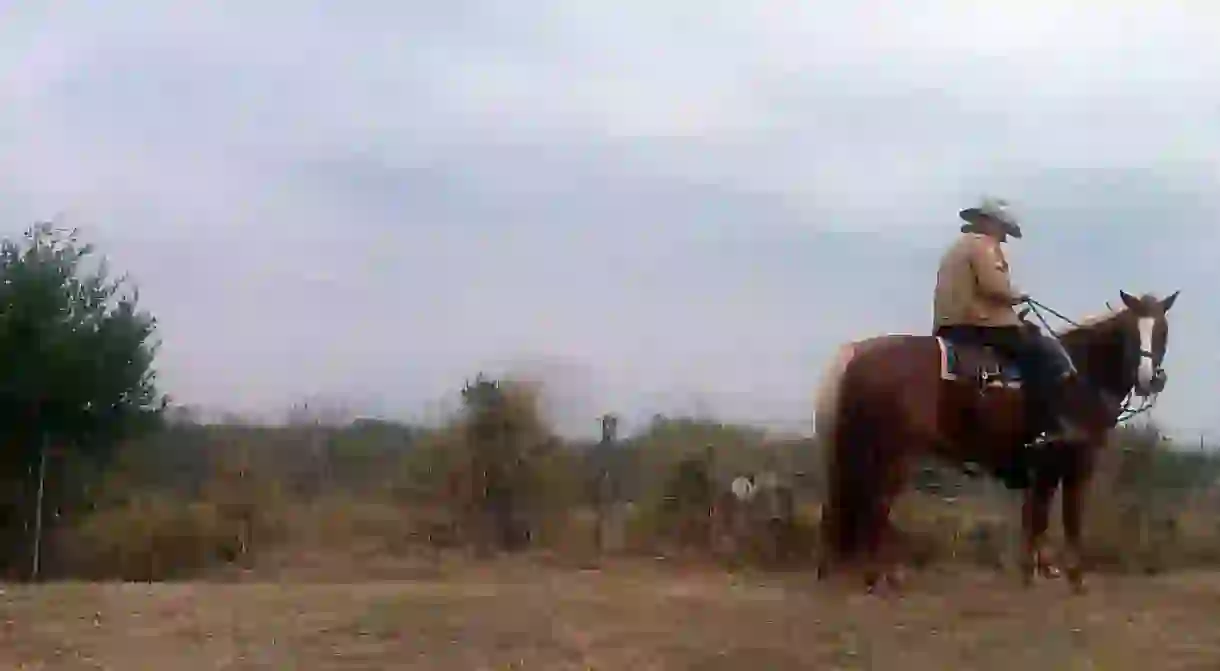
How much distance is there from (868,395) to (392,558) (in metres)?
9.75

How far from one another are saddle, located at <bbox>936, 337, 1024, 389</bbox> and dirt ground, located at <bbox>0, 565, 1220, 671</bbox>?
148cm

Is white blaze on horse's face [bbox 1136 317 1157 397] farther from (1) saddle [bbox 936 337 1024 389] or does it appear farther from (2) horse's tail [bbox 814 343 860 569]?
(2) horse's tail [bbox 814 343 860 569]

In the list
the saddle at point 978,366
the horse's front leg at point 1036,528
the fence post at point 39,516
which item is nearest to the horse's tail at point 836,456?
the saddle at point 978,366

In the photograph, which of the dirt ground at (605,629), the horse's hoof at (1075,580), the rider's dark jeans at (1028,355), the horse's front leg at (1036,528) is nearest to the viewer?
the dirt ground at (605,629)

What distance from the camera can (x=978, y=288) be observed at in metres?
9.13

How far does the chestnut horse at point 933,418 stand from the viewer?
866 cm

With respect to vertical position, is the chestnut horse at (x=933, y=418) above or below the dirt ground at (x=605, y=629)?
above

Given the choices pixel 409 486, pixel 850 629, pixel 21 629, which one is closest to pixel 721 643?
pixel 850 629

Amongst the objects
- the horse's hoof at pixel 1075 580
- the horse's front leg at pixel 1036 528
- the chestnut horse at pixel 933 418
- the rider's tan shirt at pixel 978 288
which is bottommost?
the horse's hoof at pixel 1075 580

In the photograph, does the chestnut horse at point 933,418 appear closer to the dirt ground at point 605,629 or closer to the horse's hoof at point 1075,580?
the horse's hoof at point 1075,580

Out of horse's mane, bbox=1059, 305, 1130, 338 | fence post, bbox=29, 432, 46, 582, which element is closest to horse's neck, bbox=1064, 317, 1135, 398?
horse's mane, bbox=1059, 305, 1130, 338

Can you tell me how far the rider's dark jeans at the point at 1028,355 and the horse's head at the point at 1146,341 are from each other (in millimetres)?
799

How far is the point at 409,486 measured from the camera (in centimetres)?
1806

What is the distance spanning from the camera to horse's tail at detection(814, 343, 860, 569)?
876 centimetres
